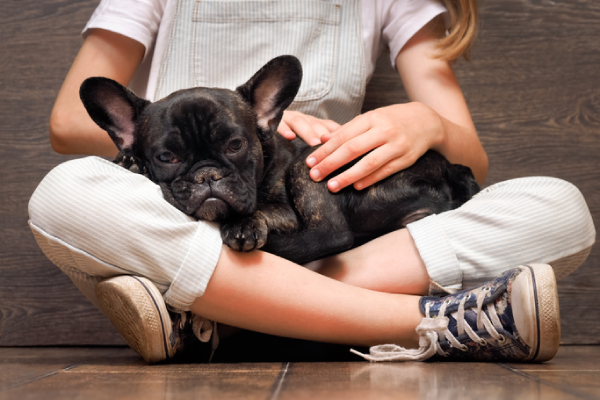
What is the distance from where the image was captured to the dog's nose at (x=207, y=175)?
1.12 meters

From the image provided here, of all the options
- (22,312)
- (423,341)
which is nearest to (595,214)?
(423,341)

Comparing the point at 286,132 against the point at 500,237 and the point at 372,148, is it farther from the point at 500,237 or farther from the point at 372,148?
the point at 500,237

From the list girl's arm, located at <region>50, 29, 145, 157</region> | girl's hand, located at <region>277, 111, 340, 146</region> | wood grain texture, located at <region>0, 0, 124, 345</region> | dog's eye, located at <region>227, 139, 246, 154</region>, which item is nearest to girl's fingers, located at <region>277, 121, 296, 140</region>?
girl's hand, located at <region>277, 111, 340, 146</region>

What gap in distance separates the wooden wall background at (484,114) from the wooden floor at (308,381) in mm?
981

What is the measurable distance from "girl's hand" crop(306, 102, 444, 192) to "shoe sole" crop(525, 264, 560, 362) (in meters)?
0.43

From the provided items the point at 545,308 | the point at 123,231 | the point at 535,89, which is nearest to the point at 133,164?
the point at 123,231

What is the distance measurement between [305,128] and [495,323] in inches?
27.9

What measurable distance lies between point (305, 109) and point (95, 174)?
82 centimetres

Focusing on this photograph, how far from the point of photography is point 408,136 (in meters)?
1.30

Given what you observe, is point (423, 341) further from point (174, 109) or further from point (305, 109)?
point (305, 109)

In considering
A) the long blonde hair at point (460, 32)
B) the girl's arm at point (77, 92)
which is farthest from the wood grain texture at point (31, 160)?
the long blonde hair at point (460, 32)

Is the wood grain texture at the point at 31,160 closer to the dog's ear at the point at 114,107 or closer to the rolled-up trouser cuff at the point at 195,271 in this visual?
the dog's ear at the point at 114,107

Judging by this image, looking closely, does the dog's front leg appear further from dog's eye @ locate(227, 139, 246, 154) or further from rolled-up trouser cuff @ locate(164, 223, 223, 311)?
dog's eye @ locate(227, 139, 246, 154)

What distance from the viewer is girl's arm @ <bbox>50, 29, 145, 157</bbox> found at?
160 cm
